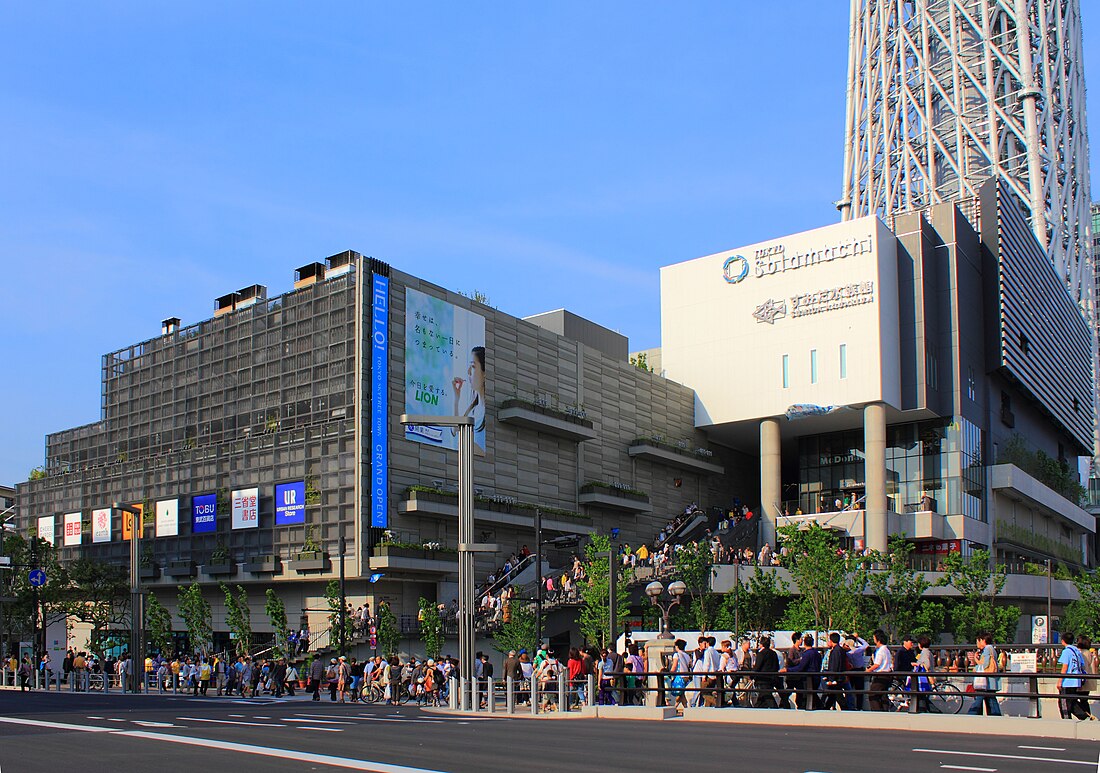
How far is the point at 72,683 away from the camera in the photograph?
4775 centimetres

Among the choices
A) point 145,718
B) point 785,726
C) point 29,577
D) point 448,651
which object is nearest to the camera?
point 785,726

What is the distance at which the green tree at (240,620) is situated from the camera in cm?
5344

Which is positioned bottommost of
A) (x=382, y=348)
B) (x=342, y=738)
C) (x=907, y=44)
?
(x=342, y=738)

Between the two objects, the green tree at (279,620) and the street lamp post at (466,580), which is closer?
the street lamp post at (466,580)

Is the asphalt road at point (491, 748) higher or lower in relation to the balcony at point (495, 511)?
lower

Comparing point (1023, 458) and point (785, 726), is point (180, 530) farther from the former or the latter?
point (1023, 458)

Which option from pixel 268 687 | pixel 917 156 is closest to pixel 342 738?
pixel 268 687

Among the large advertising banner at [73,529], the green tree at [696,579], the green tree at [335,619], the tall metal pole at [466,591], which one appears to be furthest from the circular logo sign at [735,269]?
the tall metal pole at [466,591]

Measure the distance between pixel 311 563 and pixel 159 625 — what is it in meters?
10.8

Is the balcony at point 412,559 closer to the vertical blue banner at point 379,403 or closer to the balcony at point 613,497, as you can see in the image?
the vertical blue banner at point 379,403

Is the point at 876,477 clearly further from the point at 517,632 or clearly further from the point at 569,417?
the point at 517,632

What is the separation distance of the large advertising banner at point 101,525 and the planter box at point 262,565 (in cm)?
1323

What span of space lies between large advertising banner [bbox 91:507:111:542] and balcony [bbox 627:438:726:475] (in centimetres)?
2988

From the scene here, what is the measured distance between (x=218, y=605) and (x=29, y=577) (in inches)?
358
